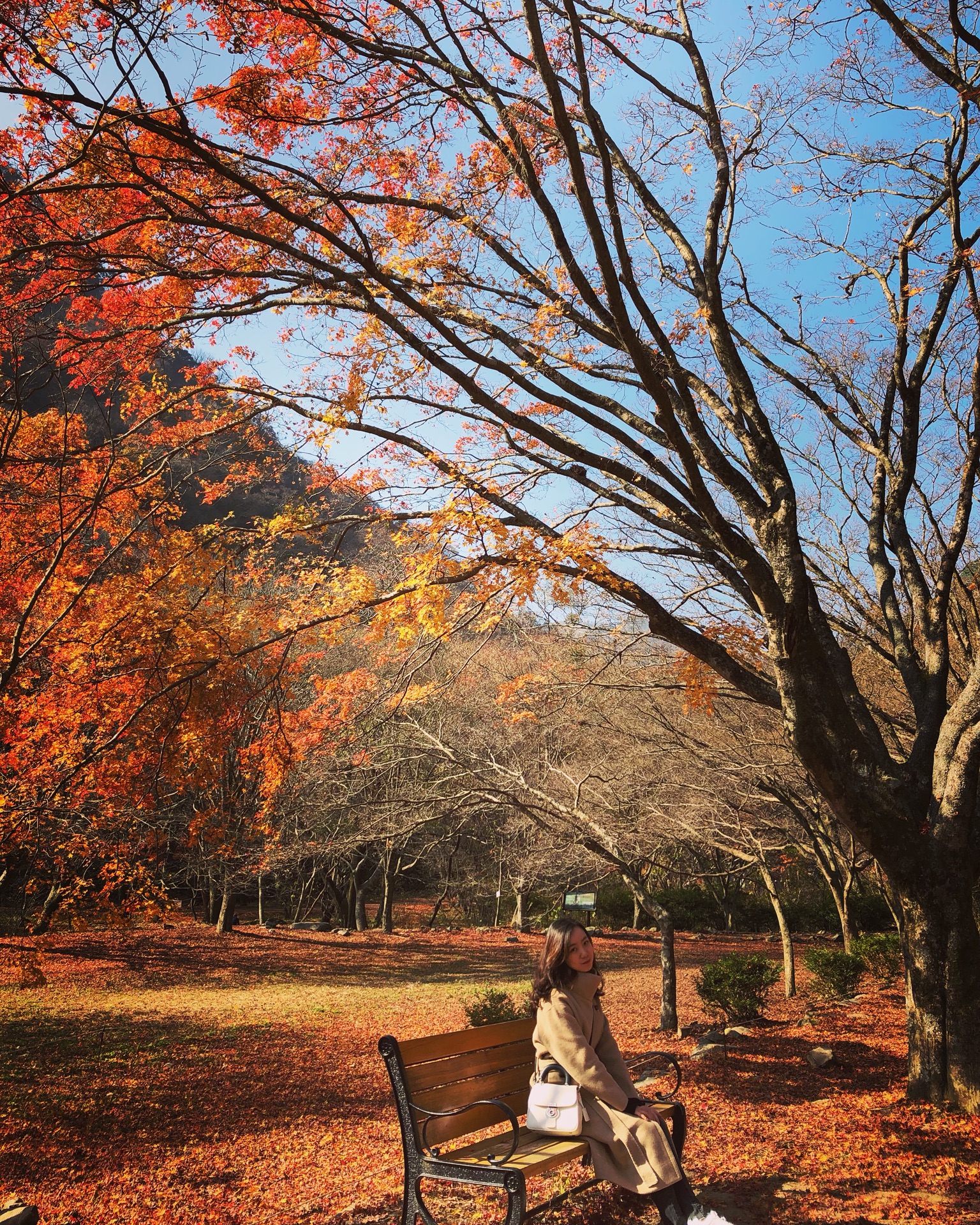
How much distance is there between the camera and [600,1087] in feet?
11.1

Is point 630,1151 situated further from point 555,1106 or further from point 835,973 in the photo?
point 835,973

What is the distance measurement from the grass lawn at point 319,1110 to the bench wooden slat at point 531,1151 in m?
0.52

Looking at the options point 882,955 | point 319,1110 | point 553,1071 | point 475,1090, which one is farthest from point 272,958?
point 553,1071

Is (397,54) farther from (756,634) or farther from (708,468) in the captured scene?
(756,634)

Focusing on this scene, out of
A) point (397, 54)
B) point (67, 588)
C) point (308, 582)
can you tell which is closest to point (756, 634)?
point (308, 582)

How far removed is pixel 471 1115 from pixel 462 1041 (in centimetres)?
30

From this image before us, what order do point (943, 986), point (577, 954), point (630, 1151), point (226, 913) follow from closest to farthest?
point (630, 1151)
point (577, 954)
point (943, 986)
point (226, 913)

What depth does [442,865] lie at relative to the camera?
25.7 metres

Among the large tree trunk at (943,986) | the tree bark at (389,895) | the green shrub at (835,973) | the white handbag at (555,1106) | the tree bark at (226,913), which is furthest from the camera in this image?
the tree bark at (389,895)

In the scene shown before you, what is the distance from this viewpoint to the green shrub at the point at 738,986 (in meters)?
9.70

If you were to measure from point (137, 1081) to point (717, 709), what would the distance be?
10.2m

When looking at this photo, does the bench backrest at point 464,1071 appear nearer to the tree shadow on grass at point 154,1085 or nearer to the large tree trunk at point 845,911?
the tree shadow on grass at point 154,1085

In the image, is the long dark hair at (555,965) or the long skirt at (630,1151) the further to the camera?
the long dark hair at (555,965)

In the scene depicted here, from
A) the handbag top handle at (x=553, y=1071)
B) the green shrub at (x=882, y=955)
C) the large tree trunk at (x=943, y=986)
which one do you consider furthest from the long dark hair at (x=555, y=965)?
the green shrub at (x=882, y=955)
